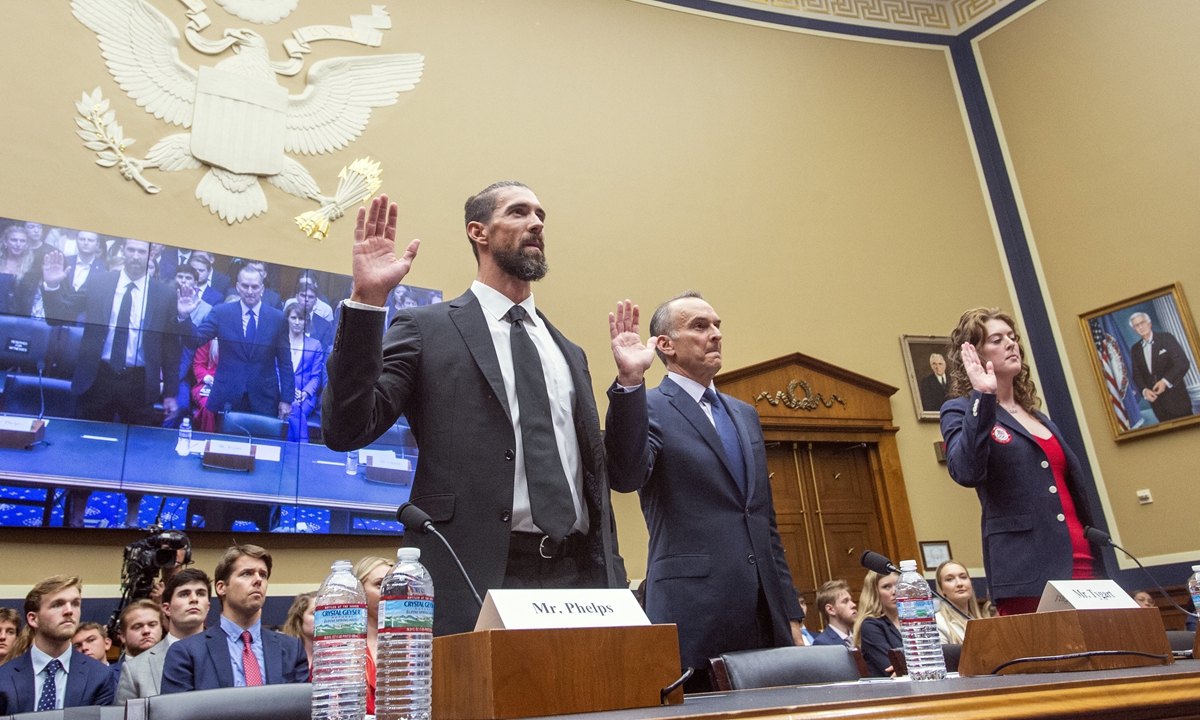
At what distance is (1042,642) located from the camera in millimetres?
1266

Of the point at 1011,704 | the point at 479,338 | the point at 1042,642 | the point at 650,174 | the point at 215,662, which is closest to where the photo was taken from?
the point at 1011,704

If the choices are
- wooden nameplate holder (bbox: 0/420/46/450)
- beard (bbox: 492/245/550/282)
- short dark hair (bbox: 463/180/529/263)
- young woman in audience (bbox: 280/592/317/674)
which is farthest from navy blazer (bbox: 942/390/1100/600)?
wooden nameplate holder (bbox: 0/420/46/450)

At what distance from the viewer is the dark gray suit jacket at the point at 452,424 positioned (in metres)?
1.37

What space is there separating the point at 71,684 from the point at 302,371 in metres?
1.92

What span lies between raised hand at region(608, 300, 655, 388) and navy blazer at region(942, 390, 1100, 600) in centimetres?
88

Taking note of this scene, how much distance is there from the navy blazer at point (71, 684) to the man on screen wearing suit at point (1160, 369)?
20.6 feet

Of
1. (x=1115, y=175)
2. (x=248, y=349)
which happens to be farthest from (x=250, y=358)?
(x=1115, y=175)

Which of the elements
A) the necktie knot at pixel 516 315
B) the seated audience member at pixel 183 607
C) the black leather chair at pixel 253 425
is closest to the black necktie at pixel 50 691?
the seated audience member at pixel 183 607

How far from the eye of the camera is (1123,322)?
6.37 metres

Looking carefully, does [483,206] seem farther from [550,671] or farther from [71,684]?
[71,684]

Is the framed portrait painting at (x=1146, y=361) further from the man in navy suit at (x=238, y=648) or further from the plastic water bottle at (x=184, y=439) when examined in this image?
the plastic water bottle at (x=184, y=439)

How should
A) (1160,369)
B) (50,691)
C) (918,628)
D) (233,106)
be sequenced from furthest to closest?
(1160,369)
(233,106)
(50,691)
(918,628)

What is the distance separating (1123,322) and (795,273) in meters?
2.33

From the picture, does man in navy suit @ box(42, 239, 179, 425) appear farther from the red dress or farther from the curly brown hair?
the red dress
